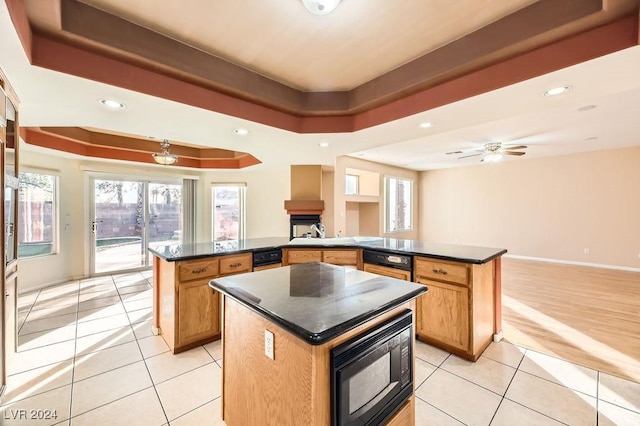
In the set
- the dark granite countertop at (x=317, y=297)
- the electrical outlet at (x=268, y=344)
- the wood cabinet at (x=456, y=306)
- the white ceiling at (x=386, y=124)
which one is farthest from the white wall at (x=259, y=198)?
the electrical outlet at (x=268, y=344)

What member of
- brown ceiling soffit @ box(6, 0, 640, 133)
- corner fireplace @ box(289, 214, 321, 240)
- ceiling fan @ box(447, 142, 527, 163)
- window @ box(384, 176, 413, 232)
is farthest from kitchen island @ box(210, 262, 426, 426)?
window @ box(384, 176, 413, 232)

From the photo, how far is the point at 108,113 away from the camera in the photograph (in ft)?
7.98

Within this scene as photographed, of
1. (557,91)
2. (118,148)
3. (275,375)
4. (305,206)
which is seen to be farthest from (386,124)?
(118,148)

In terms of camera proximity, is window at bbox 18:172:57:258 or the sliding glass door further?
the sliding glass door

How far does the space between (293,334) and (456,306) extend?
1.93 m

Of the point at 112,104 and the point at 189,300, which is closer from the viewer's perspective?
the point at 112,104

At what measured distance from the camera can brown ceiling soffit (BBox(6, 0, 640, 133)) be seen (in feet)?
5.23

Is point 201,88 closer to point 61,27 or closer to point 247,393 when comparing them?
point 61,27

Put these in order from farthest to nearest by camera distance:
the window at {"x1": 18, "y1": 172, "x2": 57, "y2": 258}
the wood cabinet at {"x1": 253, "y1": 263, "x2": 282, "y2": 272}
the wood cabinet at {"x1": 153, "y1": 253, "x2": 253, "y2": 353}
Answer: the window at {"x1": 18, "y1": 172, "x2": 57, "y2": 258} < the wood cabinet at {"x1": 253, "y1": 263, "x2": 282, "y2": 272} < the wood cabinet at {"x1": 153, "y1": 253, "x2": 253, "y2": 353}

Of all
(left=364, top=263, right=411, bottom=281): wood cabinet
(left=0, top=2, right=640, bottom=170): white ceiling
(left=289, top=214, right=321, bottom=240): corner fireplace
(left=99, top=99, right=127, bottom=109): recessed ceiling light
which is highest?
(left=0, top=2, right=640, bottom=170): white ceiling

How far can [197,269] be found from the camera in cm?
257

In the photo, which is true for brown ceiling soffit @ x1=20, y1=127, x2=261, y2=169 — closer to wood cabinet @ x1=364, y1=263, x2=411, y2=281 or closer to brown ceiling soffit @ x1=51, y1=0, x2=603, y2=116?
brown ceiling soffit @ x1=51, y1=0, x2=603, y2=116

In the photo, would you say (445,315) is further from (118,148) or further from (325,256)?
(118,148)

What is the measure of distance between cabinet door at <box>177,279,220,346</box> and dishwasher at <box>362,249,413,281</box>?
5.53 feet
